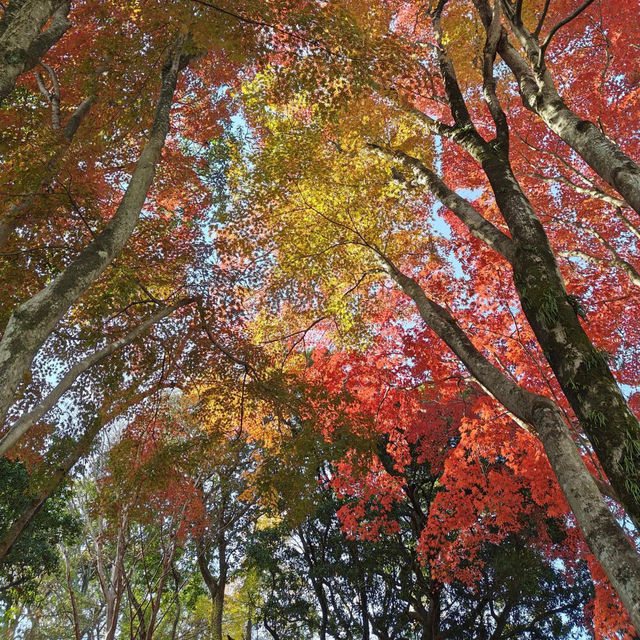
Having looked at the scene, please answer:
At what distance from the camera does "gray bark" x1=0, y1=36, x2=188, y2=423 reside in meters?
2.86

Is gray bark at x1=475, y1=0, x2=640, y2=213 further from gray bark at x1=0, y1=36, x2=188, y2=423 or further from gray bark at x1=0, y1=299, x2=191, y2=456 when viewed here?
gray bark at x1=0, y1=299, x2=191, y2=456

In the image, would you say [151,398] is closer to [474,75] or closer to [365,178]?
[365,178]

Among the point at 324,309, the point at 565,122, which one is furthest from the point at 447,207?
the point at 324,309

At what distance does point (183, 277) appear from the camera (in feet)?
23.7

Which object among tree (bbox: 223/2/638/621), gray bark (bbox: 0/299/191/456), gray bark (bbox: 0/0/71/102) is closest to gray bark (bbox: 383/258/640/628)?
tree (bbox: 223/2/638/621)

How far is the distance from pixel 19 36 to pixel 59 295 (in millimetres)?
2233

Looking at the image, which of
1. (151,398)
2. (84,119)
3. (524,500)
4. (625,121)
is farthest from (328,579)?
(625,121)

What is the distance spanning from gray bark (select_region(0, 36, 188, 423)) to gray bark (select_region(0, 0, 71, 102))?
124 cm

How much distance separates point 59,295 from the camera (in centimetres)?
328

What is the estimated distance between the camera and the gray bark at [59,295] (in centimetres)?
286

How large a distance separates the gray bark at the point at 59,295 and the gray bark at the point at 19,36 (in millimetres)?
1235

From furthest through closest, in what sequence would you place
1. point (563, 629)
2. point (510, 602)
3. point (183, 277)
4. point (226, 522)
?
point (226, 522), point (563, 629), point (510, 602), point (183, 277)

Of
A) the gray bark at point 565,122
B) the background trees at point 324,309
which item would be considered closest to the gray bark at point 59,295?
the background trees at point 324,309

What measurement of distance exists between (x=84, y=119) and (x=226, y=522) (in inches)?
552
